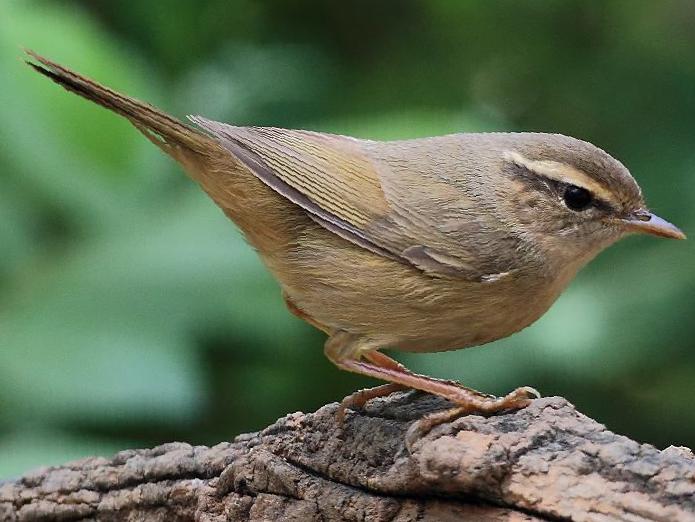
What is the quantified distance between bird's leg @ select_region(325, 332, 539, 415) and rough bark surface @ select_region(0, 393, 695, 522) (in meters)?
0.04

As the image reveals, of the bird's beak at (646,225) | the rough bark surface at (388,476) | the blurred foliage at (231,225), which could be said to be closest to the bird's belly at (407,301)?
the rough bark surface at (388,476)

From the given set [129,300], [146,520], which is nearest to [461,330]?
[146,520]

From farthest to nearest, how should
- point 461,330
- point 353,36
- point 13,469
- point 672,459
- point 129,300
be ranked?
point 353,36 → point 129,300 → point 13,469 → point 461,330 → point 672,459

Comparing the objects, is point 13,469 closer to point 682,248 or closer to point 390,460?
point 390,460

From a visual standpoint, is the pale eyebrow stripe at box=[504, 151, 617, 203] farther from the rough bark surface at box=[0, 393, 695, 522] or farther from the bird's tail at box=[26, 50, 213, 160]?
the bird's tail at box=[26, 50, 213, 160]

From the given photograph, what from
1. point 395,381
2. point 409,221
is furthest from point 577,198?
point 395,381

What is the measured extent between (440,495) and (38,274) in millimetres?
2725

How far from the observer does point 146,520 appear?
11.2 ft

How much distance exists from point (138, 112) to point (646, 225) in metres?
1.67

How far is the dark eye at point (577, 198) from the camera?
11.5 feet

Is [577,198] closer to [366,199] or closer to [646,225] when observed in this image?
[646,225]

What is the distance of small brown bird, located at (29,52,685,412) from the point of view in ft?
11.1

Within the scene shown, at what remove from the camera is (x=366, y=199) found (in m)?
3.61

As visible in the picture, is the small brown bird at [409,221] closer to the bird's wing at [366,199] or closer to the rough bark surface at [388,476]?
the bird's wing at [366,199]
